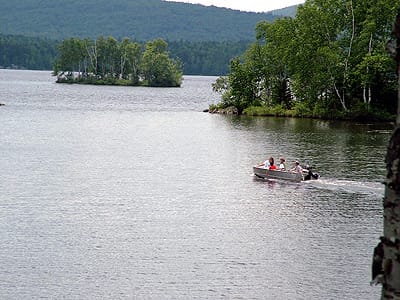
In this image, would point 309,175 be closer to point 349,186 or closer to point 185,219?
point 349,186

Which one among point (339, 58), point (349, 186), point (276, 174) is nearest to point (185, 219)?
point (349, 186)

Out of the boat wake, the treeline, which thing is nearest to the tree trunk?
the boat wake

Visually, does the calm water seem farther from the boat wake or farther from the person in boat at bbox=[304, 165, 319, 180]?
the person in boat at bbox=[304, 165, 319, 180]

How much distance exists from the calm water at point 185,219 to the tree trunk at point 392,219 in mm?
18824

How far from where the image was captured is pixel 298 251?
27938mm

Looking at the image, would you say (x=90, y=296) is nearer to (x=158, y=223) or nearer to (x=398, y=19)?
(x=158, y=223)

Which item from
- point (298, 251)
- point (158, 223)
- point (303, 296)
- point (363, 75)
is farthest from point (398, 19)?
point (363, 75)

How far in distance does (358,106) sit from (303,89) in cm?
831

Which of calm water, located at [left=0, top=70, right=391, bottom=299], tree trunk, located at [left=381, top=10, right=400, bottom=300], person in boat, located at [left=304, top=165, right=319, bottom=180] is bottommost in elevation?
calm water, located at [left=0, top=70, right=391, bottom=299]

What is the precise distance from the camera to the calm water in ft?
78.9

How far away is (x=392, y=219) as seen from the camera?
425 cm

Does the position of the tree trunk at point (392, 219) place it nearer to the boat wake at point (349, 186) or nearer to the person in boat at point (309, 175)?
the boat wake at point (349, 186)

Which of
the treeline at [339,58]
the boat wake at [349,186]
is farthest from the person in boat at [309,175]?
the treeline at [339,58]

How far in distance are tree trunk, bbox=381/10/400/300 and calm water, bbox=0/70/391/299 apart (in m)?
18.8
